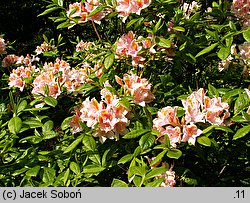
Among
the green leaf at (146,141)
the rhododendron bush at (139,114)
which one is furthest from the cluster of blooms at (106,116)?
the green leaf at (146,141)

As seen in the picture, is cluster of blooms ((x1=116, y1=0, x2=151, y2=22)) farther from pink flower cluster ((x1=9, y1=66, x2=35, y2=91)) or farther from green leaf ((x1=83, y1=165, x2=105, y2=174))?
pink flower cluster ((x1=9, y1=66, x2=35, y2=91))

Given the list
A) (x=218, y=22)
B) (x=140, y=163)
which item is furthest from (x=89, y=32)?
(x=140, y=163)

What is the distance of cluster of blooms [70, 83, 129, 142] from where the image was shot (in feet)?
5.77

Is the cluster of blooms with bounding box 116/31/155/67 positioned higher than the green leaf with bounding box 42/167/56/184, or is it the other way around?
the cluster of blooms with bounding box 116/31/155/67

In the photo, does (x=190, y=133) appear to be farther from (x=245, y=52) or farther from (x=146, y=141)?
(x=245, y=52)

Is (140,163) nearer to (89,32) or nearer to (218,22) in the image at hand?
(218,22)

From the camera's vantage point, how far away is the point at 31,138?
Answer: 2.05 m

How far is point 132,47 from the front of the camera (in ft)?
6.76

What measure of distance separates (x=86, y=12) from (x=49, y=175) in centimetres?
87

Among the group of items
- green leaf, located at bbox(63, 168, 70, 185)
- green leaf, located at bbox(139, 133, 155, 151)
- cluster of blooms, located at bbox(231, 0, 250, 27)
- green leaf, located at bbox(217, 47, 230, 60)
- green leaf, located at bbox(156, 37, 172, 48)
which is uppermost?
cluster of blooms, located at bbox(231, 0, 250, 27)

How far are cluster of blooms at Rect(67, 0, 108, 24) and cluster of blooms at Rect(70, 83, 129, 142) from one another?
52 cm

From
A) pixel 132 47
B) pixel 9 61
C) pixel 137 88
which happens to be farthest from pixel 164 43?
pixel 9 61

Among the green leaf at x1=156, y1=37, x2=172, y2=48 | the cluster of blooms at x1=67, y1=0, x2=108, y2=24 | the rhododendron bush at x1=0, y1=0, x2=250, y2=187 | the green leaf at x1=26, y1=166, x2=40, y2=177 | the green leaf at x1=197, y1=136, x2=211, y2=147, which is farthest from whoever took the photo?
the cluster of blooms at x1=67, y1=0, x2=108, y2=24

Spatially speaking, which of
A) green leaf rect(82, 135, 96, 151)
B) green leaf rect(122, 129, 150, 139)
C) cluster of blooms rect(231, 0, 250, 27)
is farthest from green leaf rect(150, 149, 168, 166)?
cluster of blooms rect(231, 0, 250, 27)
